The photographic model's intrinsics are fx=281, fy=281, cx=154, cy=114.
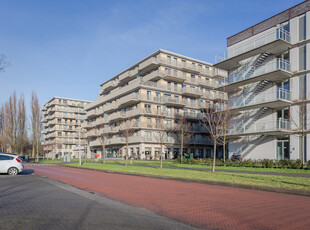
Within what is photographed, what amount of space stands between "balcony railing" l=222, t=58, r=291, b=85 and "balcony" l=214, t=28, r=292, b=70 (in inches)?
51.1

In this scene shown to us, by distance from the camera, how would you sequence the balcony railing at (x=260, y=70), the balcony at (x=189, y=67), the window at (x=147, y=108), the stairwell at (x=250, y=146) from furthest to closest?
the balcony at (x=189, y=67)
the window at (x=147, y=108)
the stairwell at (x=250, y=146)
the balcony railing at (x=260, y=70)

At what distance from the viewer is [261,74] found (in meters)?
28.7

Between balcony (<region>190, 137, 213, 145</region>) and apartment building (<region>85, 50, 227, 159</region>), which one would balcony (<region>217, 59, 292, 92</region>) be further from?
balcony (<region>190, 137, 213, 145</region>)

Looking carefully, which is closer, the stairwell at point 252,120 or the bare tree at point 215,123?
the bare tree at point 215,123

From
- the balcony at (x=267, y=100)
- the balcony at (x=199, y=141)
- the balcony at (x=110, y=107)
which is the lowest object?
the balcony at (x=199, y=141)

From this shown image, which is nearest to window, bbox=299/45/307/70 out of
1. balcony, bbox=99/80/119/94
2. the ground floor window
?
the ground floor window

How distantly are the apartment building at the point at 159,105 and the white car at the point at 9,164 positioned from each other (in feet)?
102

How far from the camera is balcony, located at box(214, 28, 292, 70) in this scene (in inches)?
1101

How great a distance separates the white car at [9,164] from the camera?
18.7 metres

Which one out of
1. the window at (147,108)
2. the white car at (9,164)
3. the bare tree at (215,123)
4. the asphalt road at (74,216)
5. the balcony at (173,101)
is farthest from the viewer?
the balcony at (173,101)

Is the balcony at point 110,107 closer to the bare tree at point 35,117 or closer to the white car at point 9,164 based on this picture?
the bare tree at point 35,117

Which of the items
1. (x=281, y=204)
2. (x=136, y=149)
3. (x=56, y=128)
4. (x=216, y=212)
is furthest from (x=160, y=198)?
(x=56, y=128)

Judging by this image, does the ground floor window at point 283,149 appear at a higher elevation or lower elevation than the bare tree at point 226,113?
lower

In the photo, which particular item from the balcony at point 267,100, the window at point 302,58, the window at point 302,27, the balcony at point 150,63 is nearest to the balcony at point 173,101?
the balcony at point 150,63
